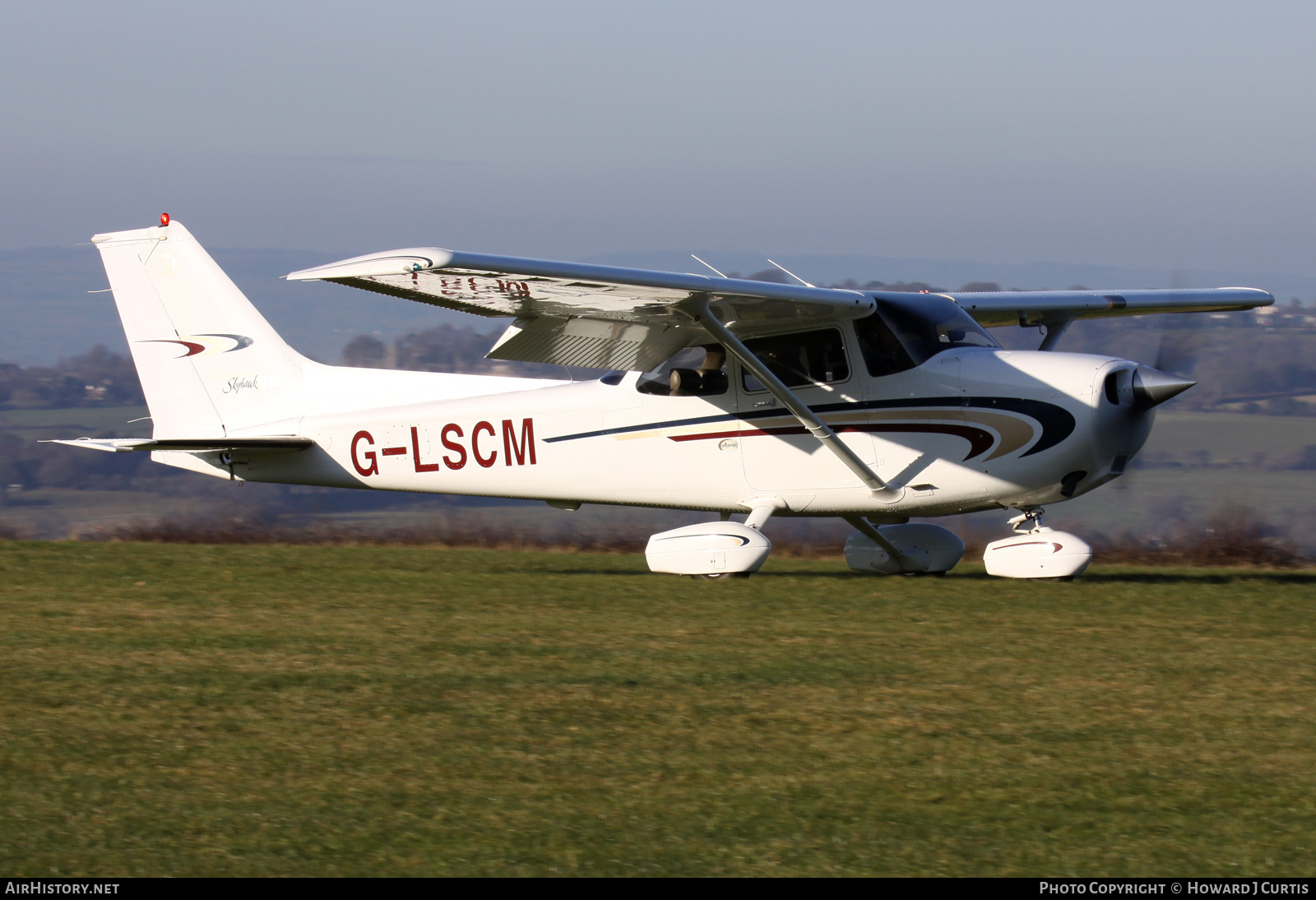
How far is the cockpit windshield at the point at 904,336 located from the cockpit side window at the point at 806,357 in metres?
0.20

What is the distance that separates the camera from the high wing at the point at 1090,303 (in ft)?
40.2

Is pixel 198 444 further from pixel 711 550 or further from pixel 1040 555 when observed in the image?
pixel 1040 555

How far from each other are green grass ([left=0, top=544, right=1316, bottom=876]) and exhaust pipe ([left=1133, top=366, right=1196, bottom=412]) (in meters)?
1.44

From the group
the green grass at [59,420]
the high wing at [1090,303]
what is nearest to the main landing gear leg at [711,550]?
the high wing at [1090,303]

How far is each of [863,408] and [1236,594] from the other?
9.63 feet

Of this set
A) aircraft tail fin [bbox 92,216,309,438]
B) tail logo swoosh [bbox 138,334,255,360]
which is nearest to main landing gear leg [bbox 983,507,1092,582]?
aircraft tail fin [bbox 92,216,309,438]

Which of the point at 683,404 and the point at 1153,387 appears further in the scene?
the point at 683,404

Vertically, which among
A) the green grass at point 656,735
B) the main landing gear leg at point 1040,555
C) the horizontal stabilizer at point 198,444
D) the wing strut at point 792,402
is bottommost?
the main landing gear leg at point 1040,555

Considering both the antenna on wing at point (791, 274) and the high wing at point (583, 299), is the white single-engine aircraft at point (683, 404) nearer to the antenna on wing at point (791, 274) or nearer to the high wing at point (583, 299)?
the high wing at point (583, 299)

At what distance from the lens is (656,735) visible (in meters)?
4.94

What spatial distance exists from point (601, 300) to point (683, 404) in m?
1.62

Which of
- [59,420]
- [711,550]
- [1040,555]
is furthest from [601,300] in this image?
[59,420]
